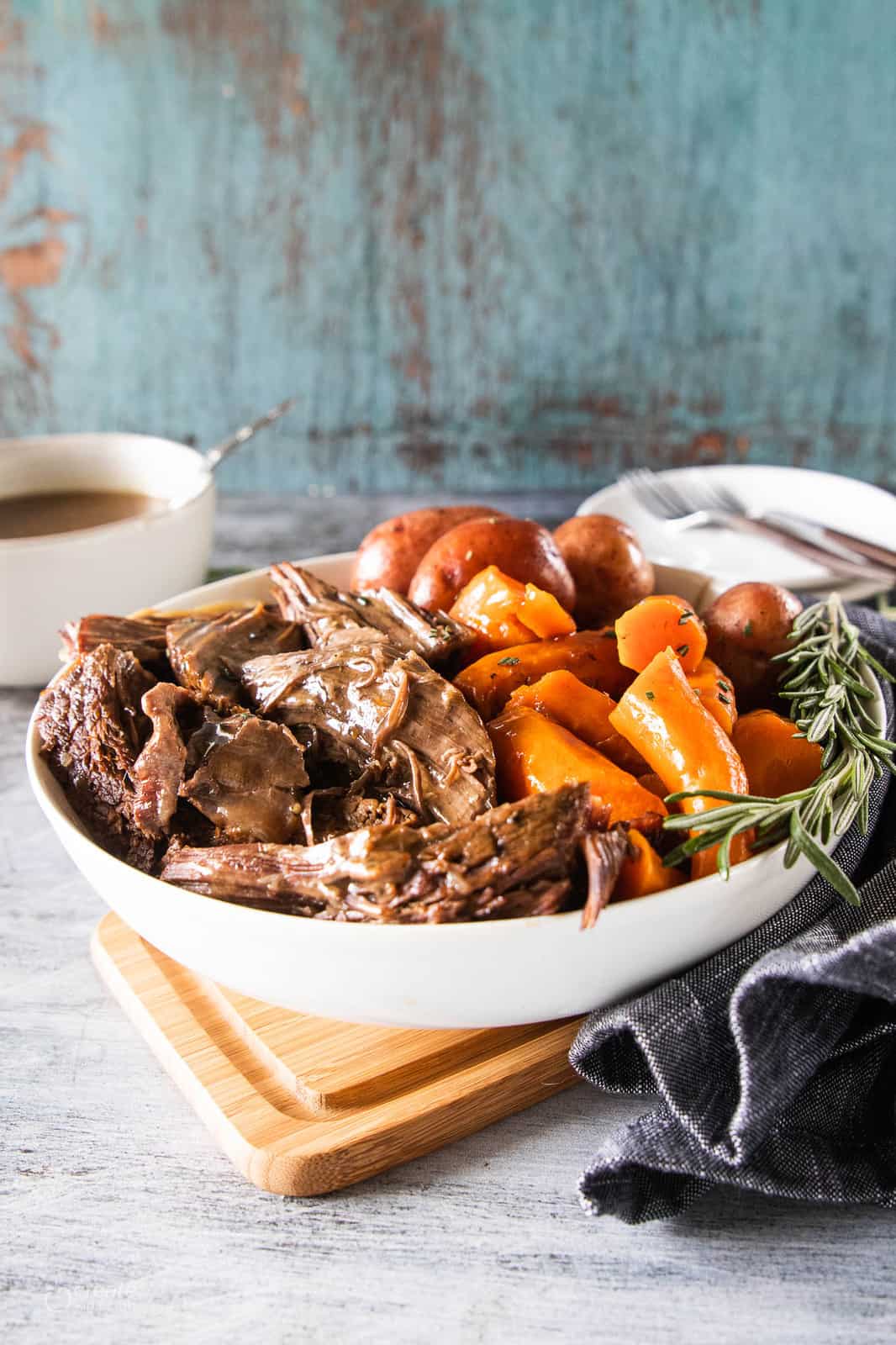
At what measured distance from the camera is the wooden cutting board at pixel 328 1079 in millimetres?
1331

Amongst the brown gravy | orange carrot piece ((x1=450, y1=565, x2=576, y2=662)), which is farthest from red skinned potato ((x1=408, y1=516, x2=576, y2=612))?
the brown gravy

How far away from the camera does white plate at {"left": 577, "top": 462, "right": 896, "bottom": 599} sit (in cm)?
297

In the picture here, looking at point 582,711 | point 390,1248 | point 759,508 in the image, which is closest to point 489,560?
point 582,711

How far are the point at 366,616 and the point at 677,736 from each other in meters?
0.55

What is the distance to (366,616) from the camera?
5.93 feet

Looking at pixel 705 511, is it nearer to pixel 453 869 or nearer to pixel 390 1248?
pixel 453 869

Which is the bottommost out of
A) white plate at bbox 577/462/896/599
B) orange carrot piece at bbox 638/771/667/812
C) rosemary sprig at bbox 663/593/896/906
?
white plate at bbox 577/462/896/599

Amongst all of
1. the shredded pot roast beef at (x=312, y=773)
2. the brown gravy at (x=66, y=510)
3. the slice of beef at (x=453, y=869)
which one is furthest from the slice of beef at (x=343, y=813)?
the brown gravy at (x=66, y=510)

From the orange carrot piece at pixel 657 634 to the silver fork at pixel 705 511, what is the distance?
1.09 m

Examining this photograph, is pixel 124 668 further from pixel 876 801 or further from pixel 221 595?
pixel 876 801

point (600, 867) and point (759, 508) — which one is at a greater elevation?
point (600, 867)

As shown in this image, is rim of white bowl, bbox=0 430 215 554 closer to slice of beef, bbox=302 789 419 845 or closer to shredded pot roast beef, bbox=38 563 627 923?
shredded pot roast beef, bbox=38 563 627 923

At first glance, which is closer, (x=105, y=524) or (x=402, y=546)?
(x=402, y=546)

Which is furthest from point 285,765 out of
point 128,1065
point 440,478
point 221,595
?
point 440,478
